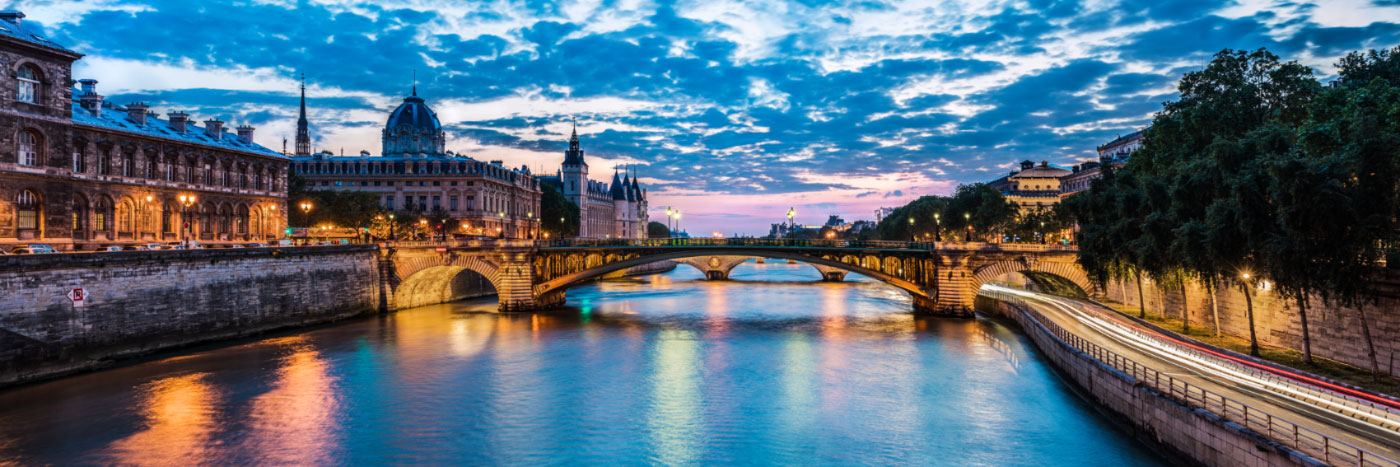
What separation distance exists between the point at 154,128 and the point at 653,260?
38706mm

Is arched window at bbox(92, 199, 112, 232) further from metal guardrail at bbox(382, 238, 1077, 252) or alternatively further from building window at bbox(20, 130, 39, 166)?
metal guardrail at bbox(382, 238, 1077, 252)

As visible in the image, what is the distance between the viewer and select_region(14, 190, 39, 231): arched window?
145 feet

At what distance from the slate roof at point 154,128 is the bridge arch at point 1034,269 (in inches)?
2348

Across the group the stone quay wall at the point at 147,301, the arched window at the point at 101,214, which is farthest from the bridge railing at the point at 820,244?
the arched window at the point at 101,214

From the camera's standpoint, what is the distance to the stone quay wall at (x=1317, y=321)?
24500 millimetres

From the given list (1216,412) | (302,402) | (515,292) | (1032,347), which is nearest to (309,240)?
(515,292)

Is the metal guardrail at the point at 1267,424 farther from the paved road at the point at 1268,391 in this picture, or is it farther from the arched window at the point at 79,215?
the arched window at the point at 79,215

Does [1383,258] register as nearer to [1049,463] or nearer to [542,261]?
[1049,463]

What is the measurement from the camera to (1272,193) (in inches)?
956

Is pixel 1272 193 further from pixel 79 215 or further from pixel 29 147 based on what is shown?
pixel 79 215

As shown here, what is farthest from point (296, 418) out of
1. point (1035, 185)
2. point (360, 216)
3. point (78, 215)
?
point (1035, 185)

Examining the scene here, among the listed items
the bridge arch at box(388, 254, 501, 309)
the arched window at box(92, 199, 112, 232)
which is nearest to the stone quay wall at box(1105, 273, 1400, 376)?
the bridge arch at box(388, 254, 501, 309)

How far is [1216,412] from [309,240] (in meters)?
70.9

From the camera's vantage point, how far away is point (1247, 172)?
26125mm
